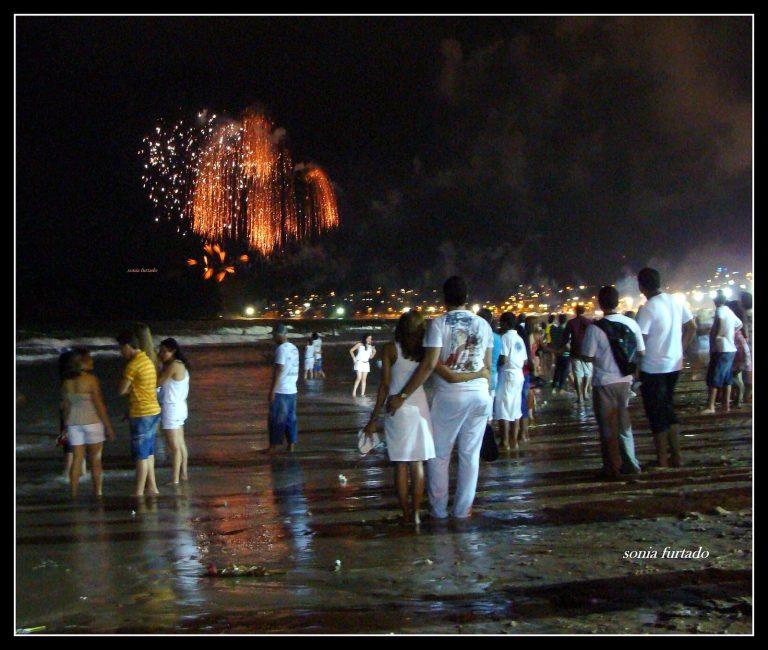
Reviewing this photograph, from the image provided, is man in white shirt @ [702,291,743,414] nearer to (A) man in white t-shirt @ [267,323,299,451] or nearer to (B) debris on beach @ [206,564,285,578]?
(A) man in white t-shirt @ [267,323,299,451]

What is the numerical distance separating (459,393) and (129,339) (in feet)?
13.3

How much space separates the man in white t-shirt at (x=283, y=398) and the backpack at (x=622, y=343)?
5.05m

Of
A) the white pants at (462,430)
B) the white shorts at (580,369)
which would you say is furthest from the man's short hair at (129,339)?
the white shorts at (580,369)

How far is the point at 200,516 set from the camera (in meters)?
8.51

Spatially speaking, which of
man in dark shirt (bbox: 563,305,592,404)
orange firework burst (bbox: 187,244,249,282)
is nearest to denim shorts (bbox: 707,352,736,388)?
man in dark shirt (bbox: 563,305,592,404)

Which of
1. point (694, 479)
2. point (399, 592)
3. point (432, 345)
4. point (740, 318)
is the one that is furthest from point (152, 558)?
point (740, 318)

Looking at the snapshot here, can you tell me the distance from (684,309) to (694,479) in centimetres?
175

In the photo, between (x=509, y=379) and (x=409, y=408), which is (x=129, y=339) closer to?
(x=409, y=408)

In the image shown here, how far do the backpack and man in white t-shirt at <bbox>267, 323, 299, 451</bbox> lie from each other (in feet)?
16.6

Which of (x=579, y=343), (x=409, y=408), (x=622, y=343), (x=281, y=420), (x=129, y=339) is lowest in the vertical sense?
(x=281, y=420)

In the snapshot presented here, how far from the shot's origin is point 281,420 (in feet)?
41.8

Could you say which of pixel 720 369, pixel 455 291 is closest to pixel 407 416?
pixel 455 291

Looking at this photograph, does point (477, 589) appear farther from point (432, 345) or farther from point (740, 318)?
point (740, 318)
